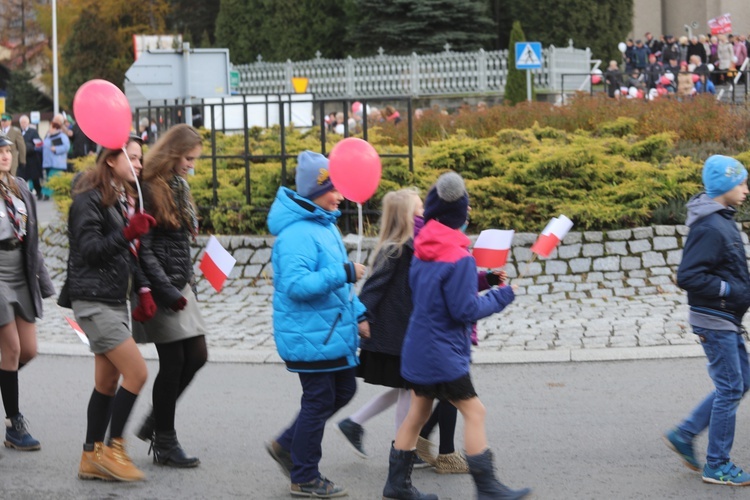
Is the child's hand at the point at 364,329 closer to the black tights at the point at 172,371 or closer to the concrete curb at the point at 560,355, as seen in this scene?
the black tights at the point at 172,371

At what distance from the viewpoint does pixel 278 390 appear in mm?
7938

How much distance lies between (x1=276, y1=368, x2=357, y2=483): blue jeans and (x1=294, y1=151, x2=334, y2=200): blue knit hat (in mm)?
860

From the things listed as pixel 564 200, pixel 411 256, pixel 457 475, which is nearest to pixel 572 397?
pixel 457 475

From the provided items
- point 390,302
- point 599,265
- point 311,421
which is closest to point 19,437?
point 311,421

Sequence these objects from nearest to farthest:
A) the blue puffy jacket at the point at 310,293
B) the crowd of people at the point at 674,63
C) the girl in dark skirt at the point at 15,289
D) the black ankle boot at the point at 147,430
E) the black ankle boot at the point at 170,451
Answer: the blue puffy jacket at the point at 310,293 → the black ankle boot at the point at 170,451 → the black ankle boot at the point at 147,430 → the girl in dark skirt at the point at 15,289 → the crowd of people at the point at 674,63

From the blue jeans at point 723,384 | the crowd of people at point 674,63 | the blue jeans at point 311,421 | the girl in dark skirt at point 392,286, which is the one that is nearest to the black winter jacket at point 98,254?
the blue jeans at point 311,421

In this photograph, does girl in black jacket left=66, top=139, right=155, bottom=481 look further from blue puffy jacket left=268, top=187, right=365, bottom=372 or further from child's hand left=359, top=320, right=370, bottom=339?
child's hand left=359, top=320, right=370, bottom=339

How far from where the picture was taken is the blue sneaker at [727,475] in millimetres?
5492

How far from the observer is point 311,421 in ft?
17.8

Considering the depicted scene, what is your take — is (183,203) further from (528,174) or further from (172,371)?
(528,174)

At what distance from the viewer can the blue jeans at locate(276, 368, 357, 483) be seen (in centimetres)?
543

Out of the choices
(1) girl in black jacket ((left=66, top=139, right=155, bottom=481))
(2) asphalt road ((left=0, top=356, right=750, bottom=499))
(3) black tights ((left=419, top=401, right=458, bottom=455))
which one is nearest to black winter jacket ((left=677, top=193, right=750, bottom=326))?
(2) asphalt road ((left=0, top=356, right=750, bottom=499))

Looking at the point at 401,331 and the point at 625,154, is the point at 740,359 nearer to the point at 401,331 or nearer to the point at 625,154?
the point at 401,331

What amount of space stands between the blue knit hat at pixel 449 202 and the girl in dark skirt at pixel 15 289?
2515 millimetres
